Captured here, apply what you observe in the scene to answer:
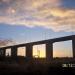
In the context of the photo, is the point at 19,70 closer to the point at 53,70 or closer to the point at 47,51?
the point at 53,70

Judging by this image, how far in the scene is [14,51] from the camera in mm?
105000

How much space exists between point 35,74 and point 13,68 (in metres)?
4.37

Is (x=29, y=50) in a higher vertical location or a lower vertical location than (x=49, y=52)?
higher

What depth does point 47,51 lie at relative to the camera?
251ft

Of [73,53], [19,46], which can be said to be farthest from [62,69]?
[19,46]

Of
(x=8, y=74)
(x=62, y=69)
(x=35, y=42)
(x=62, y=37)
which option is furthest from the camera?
(x=35, y=42)

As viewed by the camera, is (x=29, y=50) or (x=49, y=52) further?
(x=29, y=50)

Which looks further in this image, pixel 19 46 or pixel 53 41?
pixel 19 46

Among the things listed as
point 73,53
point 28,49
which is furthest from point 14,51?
point 73,53

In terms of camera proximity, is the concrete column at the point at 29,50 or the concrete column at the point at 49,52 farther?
the concrete column at the point at 29,50

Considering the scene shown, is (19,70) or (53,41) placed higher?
(53,41)

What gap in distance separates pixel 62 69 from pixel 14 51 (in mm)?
70392

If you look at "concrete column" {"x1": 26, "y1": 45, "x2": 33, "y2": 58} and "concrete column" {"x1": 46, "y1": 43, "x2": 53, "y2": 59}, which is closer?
"concrete column" {"x1": 46, "y1": 43, "x2": 53, "y2": 59}

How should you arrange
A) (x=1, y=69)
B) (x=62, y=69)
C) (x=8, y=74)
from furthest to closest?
(x=62, y=69), (x=1, y=69), (x=8, y=74)
